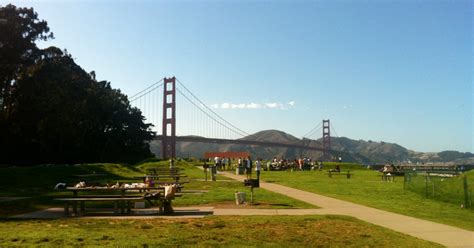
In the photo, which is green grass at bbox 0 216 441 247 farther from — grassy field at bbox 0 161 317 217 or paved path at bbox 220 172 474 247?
grassy field at bbox 0 161 317 217

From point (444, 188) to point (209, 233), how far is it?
14613 mm

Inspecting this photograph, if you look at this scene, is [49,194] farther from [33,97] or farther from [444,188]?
[33,97]

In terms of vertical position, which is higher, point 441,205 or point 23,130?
point 23,130

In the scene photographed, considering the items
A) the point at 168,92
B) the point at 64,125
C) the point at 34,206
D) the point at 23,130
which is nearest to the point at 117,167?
the point at 64,125

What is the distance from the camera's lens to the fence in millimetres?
17109

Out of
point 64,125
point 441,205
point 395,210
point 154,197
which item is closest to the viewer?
point 154,197

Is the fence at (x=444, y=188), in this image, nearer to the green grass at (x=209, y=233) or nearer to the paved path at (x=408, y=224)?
the paved path at (x=408, y=224)

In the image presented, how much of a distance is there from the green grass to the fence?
25.5 feet

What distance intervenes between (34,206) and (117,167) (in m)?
23.5

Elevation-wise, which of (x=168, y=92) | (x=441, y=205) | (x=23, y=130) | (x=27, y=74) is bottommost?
(x=441, y=205)

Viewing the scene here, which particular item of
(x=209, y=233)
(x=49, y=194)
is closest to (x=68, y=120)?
(x=49, y=194)

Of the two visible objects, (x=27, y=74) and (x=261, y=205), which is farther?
(x=27, y=74)

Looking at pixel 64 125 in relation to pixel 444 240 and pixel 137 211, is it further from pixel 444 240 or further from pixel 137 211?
pixel 444 240

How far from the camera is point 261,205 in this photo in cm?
1485
